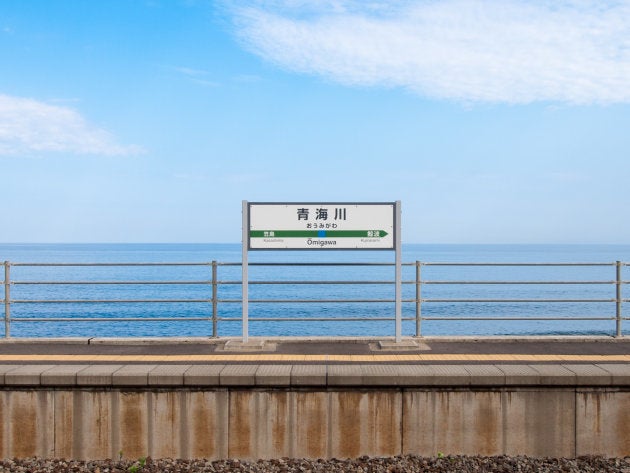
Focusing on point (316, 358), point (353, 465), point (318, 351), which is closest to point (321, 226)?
point (318, 351)

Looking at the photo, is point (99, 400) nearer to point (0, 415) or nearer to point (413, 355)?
point (0, 415)

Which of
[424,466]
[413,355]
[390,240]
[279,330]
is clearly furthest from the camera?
[279,330]

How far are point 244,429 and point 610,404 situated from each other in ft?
12.1

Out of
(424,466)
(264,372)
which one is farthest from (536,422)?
(264,372)

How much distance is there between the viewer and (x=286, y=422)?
19.6 feet

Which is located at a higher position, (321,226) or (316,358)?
(321,226)

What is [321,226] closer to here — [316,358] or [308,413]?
[316,358]

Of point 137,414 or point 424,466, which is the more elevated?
point 137,414

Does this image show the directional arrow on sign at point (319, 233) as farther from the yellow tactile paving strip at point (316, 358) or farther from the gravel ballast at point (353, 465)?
the gravel ballast at point (353, 465)

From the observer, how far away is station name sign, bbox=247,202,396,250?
8.91 metres

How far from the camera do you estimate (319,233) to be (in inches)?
351

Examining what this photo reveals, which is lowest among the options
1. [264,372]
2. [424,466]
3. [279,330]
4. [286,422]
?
[279,330]

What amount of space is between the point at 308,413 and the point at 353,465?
0.66 m

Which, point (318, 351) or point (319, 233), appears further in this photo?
point (319, 233)
